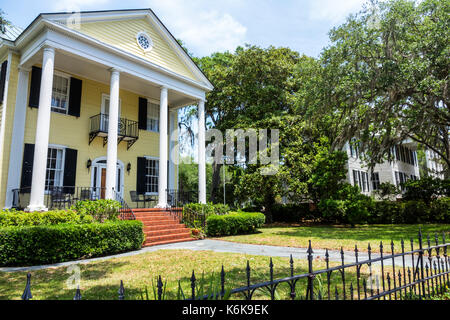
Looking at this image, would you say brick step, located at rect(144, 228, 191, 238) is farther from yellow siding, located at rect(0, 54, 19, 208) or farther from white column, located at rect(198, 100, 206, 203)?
yellow siding, located at rect(0, 54, 19, 208)

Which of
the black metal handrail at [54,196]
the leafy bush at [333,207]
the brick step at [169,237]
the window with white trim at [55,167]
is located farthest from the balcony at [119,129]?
the leafy bush at [333,207]

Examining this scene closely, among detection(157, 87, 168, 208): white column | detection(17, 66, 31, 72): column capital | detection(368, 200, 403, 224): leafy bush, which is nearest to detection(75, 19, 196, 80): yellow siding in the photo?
detection(157, 87, 168, 208): white column

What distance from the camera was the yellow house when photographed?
439 inches

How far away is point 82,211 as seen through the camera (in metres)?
9.93

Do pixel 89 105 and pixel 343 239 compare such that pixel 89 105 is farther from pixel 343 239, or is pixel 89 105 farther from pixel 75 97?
pixel 343 239

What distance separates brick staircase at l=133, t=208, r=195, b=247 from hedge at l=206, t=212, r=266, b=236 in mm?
1178

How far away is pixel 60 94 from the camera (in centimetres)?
1357

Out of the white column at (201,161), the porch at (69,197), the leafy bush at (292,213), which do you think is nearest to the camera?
the porch at (69,197)

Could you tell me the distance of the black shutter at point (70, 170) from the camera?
42.3ft

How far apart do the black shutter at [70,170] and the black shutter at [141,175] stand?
3365 millimetres

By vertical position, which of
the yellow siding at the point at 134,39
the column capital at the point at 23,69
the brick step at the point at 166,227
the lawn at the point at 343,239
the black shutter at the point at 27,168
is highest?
the yellow siding at the point at 134,39

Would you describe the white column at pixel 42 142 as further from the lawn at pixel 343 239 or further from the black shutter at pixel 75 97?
the lawn at pixel 343 239

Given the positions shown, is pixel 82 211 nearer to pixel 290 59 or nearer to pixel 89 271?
pixel 89 271
